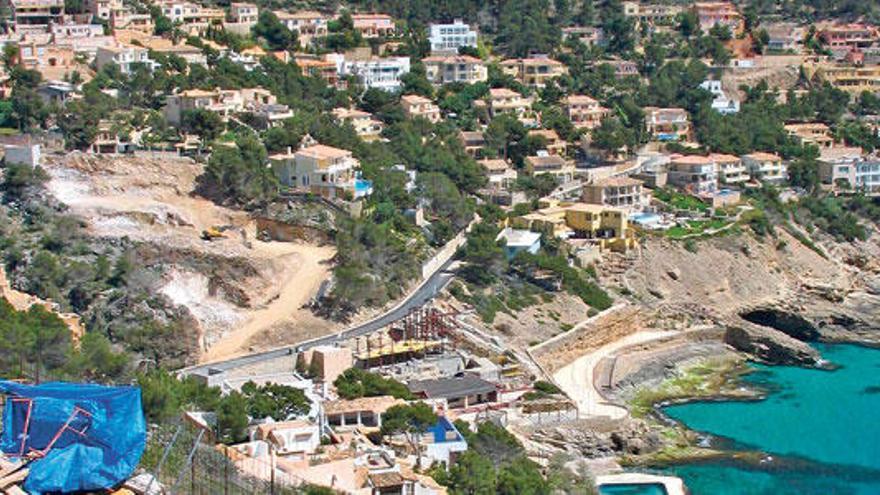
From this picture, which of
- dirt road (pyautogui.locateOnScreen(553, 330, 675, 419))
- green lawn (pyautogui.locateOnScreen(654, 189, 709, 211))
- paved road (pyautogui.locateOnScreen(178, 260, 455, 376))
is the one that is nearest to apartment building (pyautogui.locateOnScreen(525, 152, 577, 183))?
green lawn (pyautogui.locateOnScreen(654, 189, 709, 211))

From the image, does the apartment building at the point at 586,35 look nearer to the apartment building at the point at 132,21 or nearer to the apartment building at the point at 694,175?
the apartment building at the point at 694,175

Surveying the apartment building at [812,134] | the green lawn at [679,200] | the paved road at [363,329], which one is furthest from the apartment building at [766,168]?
the paved road at [363,329]

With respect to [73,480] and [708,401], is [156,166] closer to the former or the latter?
[708,401]

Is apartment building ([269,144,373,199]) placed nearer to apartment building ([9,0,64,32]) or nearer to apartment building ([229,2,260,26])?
apartment building ([9,0,64,32])

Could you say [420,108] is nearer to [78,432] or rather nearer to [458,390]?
[458,390]

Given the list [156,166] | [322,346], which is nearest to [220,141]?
[156,166]

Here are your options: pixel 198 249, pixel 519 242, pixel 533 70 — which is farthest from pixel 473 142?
pixel 198 249
